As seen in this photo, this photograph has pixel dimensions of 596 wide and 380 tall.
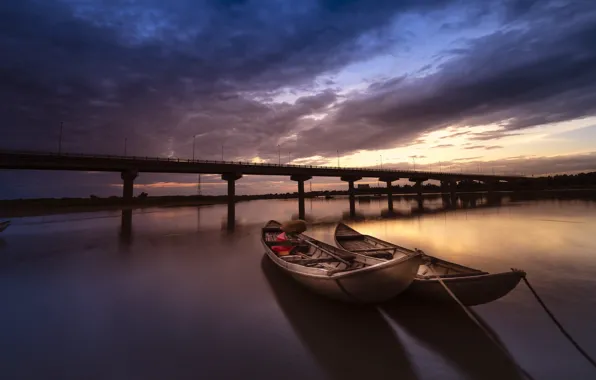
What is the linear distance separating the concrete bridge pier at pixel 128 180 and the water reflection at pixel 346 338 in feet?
172

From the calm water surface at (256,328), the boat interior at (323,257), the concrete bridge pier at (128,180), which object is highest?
the concrete bridge pier at (128,180)

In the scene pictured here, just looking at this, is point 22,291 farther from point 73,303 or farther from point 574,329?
point 574,329

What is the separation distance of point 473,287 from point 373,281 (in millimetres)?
2559

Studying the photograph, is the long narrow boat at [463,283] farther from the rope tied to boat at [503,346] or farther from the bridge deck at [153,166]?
the bridge deck at [153,166]

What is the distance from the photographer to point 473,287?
6.29 m

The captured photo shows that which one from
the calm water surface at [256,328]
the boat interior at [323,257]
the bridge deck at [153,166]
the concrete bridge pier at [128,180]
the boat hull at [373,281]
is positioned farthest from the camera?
the concrete bridge pier at [128,180]

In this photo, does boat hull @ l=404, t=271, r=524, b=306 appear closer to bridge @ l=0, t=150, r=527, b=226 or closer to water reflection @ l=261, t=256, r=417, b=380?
water reflection @ l=261, t=256, r=417, b=380

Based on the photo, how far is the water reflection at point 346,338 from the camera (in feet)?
16.2

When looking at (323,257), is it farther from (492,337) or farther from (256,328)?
(492,337)

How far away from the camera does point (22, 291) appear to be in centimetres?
980

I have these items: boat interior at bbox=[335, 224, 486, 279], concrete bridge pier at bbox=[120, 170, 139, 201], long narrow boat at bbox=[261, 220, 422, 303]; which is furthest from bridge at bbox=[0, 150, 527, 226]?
long narrow boat at bbox=[261, 220, 422, 303]

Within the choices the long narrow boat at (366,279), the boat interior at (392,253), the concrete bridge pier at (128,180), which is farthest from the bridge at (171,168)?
the long narrow boat at (366,279)

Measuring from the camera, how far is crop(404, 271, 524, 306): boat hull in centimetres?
604

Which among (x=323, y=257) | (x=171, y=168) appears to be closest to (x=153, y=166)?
(x=171, y=168)
